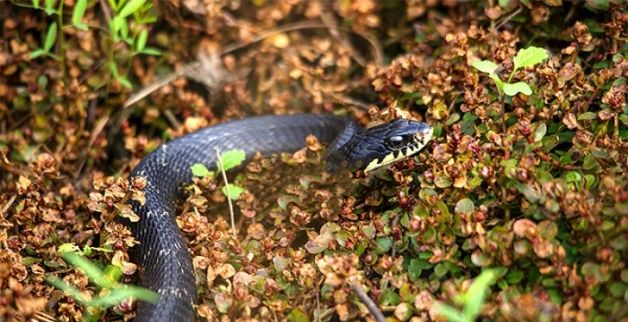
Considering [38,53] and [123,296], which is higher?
[38,53]

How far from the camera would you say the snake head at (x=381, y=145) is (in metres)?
5.54

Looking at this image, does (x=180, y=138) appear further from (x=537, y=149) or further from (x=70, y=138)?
(x=537, y=149)

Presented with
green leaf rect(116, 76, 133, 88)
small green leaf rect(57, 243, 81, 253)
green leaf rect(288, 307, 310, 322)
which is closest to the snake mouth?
green leaf rect(288, 307, 310, 322)

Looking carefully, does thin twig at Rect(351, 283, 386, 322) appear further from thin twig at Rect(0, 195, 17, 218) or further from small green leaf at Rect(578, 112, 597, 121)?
thin twig at Rect(0, 195, 17, 218)

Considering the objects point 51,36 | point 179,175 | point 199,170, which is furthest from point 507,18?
point 51,36

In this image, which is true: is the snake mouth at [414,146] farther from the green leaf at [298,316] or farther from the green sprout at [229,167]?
the green leaf at [298,316]

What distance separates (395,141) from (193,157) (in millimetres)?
1746

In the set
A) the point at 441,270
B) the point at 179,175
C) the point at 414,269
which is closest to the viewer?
the point at 441,270

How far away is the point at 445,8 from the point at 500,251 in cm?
343

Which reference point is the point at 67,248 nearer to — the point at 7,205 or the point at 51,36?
the point at 7,205

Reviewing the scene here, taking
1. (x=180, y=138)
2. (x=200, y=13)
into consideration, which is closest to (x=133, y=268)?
(x=180, y=138)

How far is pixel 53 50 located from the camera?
23.1 ft

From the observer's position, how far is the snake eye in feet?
18.4

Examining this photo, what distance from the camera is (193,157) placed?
6422 mm
